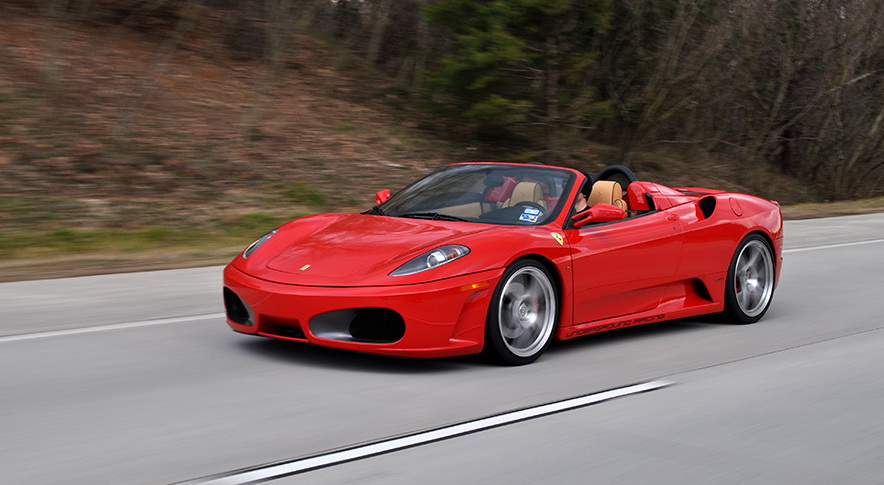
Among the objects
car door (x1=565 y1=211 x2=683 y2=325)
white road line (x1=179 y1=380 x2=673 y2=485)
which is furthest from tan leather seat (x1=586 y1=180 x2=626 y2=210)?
white road line (x1=179 y1=380 x2=673 y2=485)

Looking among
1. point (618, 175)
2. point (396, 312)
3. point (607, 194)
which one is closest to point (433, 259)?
point (396, 312)

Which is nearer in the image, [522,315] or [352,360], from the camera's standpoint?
[352,360]

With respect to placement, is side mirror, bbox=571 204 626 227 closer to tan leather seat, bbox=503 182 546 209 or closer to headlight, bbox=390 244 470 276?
tan leather seat, bbox=503 182 546 209

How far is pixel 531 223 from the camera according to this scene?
6.11 metres

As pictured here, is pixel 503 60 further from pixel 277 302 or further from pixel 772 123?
pixel 277 302

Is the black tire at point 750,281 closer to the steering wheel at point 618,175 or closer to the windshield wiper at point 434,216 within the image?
the steering wheel at point 618,175

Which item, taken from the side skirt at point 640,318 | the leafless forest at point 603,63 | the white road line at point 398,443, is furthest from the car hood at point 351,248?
the leafless forest at point 603,63

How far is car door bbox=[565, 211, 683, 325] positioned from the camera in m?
6.10

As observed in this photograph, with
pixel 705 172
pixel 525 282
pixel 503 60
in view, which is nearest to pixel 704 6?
pixel 705 172

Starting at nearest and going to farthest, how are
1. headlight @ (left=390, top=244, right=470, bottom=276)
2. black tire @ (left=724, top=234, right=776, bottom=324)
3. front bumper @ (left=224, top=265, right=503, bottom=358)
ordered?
1. front bumper @ (left=224, top=265, right=503, bottom=358)
2. headlight @ (left=390, top=244, right=470, bottom=276)
3. black tire @ (left=724, top=234, right=776, bottom=324)

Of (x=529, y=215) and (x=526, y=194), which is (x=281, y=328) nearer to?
(x=529, y=215)

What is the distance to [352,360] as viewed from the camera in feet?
18.4

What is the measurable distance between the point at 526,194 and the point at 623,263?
0.76 m

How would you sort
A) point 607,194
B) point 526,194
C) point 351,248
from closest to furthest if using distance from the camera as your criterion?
point 351,248 → point 526,194 → point 607,194
